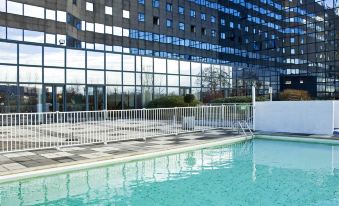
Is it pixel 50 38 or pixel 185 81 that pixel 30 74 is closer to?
pixel 50 38

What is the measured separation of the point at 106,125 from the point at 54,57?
10.1 meters

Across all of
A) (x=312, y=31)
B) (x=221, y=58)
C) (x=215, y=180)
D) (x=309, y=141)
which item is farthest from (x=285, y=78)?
(x=215, y=180)

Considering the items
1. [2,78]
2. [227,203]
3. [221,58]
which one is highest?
[221,58]

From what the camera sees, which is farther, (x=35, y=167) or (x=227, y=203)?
(x=35, y=167)

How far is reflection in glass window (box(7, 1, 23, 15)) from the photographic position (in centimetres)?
3116

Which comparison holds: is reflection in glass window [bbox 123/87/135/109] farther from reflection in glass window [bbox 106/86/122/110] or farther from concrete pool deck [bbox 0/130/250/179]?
concrete pool deck [bbox 0/130/250/179]

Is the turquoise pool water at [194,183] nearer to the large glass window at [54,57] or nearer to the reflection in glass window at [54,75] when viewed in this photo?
the reflection in glass window at [54,75]

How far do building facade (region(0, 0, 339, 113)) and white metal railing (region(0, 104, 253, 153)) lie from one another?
7626mm

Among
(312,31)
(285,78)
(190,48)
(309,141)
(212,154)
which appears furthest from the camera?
(190,48)

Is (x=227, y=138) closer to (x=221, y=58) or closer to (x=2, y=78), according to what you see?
(x=2, y=78)

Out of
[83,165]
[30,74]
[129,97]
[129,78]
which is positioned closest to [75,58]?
[30,74]

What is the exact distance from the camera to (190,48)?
4975 cm

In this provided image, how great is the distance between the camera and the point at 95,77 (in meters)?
25.0

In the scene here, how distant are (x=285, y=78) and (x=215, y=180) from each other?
38.6m
